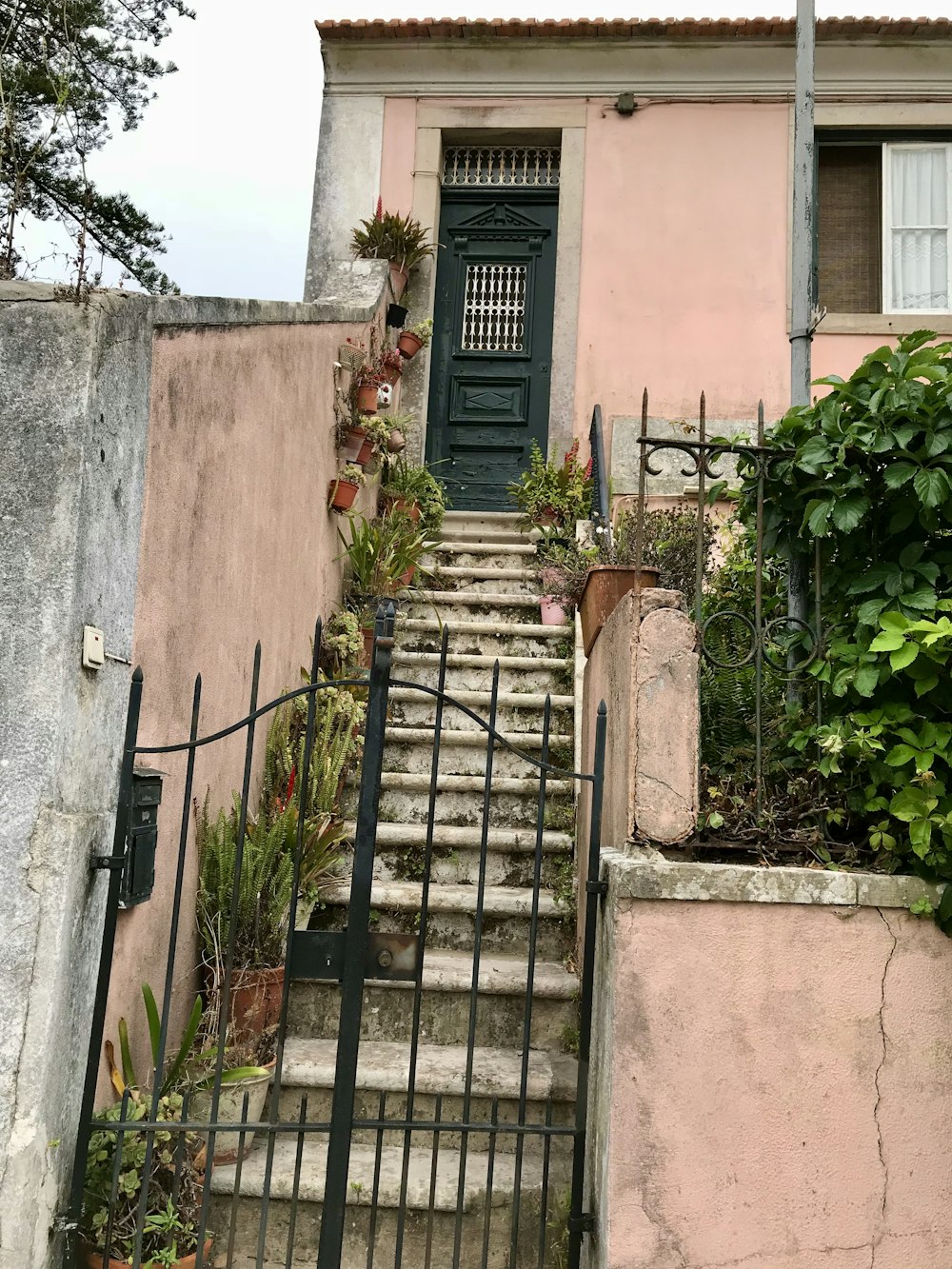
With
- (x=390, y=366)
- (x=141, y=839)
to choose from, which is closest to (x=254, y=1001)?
(x=141, y=839)

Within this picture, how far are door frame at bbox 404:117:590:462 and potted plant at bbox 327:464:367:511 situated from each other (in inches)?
94.8

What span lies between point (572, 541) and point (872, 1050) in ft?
14.1

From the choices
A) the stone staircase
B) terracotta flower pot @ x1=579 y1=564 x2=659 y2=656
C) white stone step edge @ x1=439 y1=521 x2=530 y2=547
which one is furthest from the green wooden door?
terracotta flower pot @ x1=579 y1=564 x2=659 y2=656

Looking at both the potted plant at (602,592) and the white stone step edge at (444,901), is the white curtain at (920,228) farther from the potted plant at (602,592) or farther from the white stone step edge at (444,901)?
the white stone step edge at (444,901)

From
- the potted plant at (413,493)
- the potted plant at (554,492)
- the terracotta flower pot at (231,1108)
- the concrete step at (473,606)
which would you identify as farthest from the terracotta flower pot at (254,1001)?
the potted plant at (554,492)

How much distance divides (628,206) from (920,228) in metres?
2.36

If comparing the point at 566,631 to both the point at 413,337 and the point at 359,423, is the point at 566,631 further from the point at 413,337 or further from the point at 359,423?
the point at 413,337

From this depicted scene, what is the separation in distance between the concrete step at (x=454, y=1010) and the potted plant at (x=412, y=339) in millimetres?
5274

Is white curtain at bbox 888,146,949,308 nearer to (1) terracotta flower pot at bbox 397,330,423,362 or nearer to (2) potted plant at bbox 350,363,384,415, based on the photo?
(1) terracotta flower pot at bbox 397,330,423,362

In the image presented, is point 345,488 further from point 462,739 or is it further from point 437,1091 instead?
point 437,1091

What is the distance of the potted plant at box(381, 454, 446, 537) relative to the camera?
23.5 ft

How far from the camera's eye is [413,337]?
7.89 m

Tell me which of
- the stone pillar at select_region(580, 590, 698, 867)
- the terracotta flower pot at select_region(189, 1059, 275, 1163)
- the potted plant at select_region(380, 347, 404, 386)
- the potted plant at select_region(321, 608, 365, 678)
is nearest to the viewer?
the stone pillar at select_region(580, 590, 698, 867)

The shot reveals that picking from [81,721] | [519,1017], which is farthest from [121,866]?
[519,1017]
